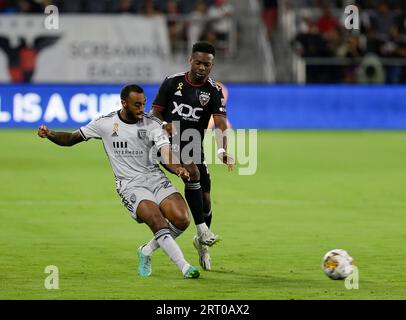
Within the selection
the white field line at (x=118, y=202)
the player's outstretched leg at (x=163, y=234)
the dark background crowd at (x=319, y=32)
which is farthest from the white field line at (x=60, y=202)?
the dark background crowd at (x=319, y=32)

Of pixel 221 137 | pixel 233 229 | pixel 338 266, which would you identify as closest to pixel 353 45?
pixel 233 229

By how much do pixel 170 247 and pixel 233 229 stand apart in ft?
12.8

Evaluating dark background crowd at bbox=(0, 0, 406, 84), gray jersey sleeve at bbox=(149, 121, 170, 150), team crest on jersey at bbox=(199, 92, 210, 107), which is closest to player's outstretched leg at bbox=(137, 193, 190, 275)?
gray jersey sleeve at bbox=(149, 121, 170, 150)

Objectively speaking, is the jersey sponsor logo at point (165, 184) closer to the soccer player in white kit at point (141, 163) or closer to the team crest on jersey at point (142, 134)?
the soccer player in white kit at point (141, 163)

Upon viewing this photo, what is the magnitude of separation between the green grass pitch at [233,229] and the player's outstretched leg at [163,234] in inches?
5.8

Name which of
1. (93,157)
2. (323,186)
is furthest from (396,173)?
(93,157)

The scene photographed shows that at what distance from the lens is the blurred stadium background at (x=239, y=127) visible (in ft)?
36.8

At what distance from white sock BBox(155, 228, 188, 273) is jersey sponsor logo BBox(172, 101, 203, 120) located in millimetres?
1832

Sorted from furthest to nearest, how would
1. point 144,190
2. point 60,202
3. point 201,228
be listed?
point 60,202, point 201,228, point 144,190

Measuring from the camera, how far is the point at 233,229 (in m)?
14.3

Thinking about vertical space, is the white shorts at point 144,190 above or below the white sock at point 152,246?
above

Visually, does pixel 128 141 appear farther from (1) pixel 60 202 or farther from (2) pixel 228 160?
(1) pixel 60 202

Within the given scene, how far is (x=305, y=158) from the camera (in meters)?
24.2
